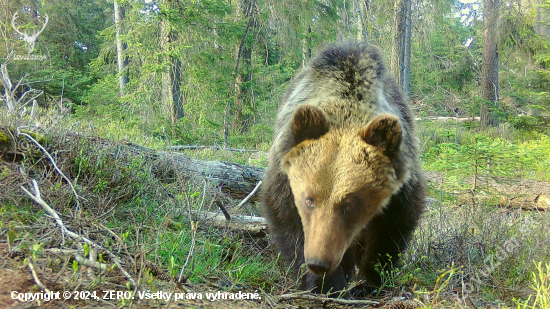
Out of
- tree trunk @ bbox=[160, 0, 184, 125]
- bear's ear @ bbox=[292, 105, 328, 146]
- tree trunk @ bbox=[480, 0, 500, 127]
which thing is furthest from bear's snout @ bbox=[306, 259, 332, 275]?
tree trunk @ bbox=[480, 0, 500, 127]

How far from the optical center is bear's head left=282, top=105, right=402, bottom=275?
2.83 metres

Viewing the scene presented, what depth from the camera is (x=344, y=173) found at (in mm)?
2912

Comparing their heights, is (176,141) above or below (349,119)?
below

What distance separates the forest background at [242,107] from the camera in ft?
11.8

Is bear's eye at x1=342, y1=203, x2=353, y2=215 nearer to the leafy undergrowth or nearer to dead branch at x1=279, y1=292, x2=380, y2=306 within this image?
dead branch at x1=279, y1=292, x2=380, y2=306

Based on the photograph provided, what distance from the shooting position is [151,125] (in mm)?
10906

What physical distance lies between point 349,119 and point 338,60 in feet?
2.72

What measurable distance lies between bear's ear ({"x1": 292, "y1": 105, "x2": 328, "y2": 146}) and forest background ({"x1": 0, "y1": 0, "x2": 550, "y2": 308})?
1.01 m

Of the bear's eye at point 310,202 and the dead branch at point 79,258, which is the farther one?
the bear's eye at point 310,202

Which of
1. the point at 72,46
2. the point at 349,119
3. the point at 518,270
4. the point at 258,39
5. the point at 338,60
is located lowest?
the point at 518,270

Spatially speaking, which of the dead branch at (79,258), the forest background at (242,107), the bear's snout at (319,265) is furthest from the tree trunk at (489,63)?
the dead branch at (79,258)

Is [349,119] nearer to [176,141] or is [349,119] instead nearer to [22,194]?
[22,194]

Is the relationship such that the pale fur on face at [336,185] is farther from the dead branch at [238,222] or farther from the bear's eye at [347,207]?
the dead branch at [238,222]

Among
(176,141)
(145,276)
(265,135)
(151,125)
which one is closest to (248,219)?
(145,276)
